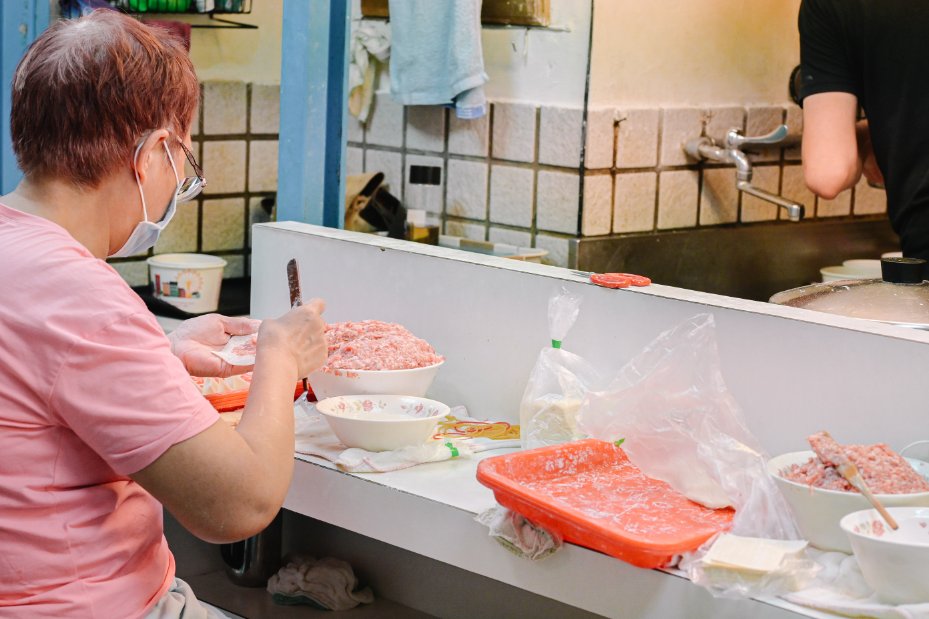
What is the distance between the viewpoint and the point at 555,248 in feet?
9.86

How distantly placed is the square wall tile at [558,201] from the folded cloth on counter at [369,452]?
106cm

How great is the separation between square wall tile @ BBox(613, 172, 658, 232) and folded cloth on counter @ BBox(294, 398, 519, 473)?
1141mm

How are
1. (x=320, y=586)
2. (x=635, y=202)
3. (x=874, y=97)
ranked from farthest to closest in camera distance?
(x=635, y=202), (x=874, y=97), (x=320, y=586)

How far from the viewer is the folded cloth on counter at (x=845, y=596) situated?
4.35 ft

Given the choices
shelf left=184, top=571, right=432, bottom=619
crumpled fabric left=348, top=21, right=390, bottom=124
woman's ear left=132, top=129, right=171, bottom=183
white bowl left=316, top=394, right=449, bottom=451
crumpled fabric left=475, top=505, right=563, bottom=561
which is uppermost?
crumpled fabric left=348, top=21, right=390, bottom=124

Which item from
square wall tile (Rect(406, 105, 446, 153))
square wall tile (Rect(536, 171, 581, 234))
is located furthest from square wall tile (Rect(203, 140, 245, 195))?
square wall tile (Rect(536, 171, 581, 234))

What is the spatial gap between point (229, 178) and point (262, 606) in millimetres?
1374

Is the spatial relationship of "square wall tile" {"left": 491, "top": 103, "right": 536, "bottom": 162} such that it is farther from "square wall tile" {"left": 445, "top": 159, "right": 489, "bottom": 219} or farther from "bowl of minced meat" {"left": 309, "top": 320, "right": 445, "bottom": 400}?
"bowl of minced meat" {"left": 309, "top": 320, "right": 445, "bottom": 400}

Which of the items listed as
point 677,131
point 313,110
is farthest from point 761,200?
point 313,110

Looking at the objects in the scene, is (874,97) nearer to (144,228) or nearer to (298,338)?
(298,338)

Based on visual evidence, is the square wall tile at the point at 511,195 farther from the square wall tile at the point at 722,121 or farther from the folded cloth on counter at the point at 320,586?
the folded cloth on counter at the point at 320,586

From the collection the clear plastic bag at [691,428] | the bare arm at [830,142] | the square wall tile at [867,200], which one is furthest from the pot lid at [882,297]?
the square wall tile at [867,200]

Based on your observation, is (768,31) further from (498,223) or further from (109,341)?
(109,341)

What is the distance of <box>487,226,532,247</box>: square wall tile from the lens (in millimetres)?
3076
